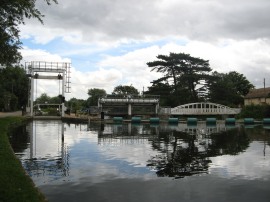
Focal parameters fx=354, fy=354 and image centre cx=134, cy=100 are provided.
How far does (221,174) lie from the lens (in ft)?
41.1

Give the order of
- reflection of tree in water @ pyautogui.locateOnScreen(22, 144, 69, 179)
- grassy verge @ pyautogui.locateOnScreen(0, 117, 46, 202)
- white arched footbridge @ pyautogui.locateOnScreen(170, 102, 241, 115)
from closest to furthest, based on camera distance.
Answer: grassy verge @ pyautogui.locateOnScreen(0, 117, 46, 202)
reflection of tree in water @ pyautogui.locateOnScreen(22, 144, 69, 179)
white arched footbridge @ pyautogui.locateOnScreen(170, 102, 241, 115)

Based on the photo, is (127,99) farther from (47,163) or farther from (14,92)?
(47,163)

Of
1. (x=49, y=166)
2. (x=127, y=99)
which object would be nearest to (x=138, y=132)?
(x=49, y=166)

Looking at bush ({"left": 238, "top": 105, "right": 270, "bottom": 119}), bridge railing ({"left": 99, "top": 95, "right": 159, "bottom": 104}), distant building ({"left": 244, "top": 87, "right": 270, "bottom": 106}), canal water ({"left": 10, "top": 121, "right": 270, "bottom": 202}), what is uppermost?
distant building ({"left": 244, "top": 87, "right": 270, "bottom": 106})

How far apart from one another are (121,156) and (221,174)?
223 inches

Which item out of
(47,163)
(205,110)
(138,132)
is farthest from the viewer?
(205,110)

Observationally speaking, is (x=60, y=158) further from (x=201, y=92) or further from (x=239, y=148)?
(x=201, y=92)

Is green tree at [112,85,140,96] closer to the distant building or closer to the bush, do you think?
the distant building

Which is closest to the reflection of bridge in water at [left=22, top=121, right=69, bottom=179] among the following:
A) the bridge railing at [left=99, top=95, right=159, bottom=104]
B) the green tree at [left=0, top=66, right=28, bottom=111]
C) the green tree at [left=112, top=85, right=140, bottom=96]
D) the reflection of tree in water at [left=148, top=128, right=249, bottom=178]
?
the reflection of tree in water at [left=148, top=128, right=249, bottom=178]

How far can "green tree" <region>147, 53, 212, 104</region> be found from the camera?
6384 centimetres

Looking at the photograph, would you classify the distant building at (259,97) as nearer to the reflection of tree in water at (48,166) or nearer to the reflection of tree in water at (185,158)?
the reflection of tree in water at (185,158)

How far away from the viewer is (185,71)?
66250 mm

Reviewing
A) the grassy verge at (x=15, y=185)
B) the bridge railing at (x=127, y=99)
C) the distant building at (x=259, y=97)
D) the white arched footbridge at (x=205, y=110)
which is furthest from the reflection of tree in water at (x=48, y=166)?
the distant building at (x=259, y=97)

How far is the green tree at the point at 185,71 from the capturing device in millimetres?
63844
